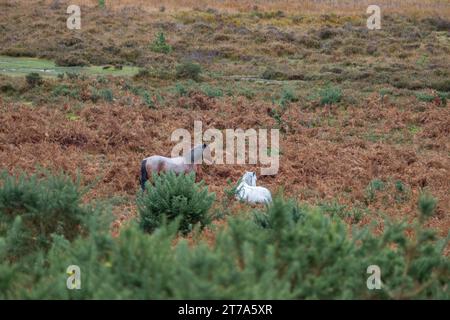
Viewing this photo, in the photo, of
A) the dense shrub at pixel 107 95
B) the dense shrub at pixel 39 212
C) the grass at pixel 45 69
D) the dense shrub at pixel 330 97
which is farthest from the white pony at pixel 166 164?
the grass at pixel 45 69

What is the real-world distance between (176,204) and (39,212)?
1970mm

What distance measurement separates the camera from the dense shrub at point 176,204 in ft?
24.0

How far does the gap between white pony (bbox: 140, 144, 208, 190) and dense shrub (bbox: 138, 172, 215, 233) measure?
299 cm

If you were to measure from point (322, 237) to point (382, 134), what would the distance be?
12272 mm

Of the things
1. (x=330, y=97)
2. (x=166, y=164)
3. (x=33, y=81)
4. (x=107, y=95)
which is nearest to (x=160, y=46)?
(x=33, y=81)

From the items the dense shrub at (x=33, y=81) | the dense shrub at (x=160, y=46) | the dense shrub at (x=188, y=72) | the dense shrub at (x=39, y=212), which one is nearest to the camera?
the dense shrub at (x=39, y=212)

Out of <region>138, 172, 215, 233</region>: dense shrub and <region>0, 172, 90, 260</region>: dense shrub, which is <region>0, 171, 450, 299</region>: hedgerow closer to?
<region>0, 172, 90, 260</region>: dense shrub

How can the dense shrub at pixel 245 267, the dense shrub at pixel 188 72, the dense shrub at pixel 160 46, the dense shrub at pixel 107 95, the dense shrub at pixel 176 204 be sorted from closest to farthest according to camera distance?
the dense shrub at pixel 245 267 → the dense shrub at pixel 176 204 → the dense shrub at pixel 107 95 → the dense shrub at pixel 188 72 → the dense shrub at pixel 160 46

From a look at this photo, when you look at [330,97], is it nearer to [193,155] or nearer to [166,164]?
[193,155]

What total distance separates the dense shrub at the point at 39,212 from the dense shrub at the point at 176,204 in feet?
4.86

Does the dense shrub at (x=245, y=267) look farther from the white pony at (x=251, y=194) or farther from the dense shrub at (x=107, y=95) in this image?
the dense shrub at (x=107, y=95)

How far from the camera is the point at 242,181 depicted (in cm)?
1099

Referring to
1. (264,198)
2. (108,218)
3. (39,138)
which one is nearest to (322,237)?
(108,218)
